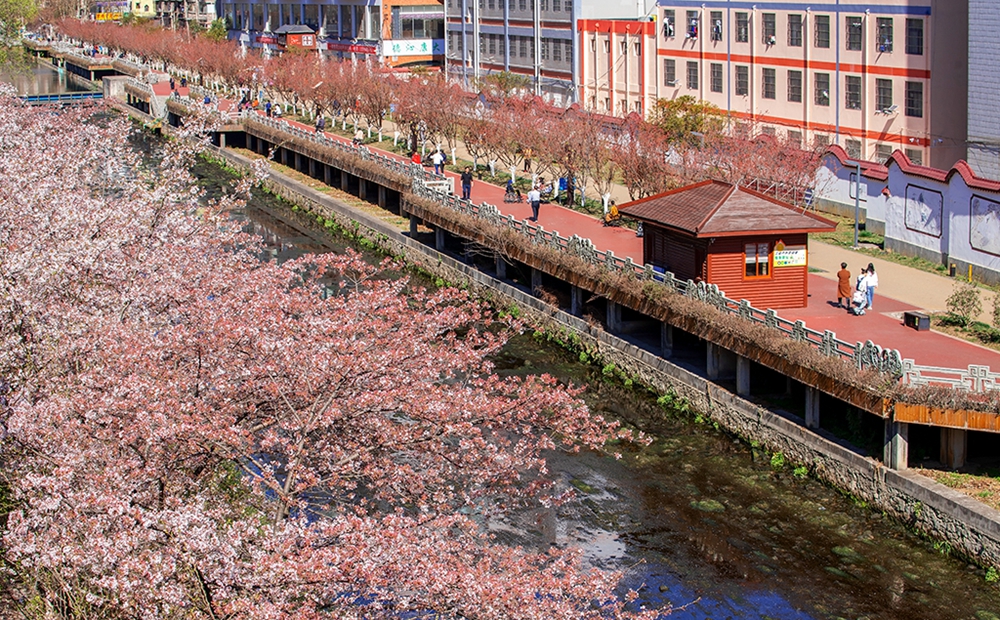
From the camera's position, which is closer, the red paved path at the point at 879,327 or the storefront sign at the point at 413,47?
the red paved path at the point at 879,327

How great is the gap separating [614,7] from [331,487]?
63536mm

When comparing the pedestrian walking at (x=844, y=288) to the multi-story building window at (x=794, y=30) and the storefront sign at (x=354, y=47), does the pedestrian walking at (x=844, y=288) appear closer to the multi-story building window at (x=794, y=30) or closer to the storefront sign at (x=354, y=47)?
the multi-story building window at (x=794, y=30)

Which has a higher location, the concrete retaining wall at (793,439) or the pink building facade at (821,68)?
the pink building facade at (821,68)

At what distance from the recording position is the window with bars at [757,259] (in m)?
34.4

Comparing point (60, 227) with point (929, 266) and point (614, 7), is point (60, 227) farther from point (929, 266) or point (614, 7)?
point (614, 7)

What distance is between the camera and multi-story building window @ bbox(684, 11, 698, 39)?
65625mm

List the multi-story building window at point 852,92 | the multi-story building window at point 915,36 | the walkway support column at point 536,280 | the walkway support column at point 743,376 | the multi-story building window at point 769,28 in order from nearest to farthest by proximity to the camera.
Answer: the walkway support column at point 743,376
the walkway support column at point 536,280
the multi-story building window at point 915,36
the multi-story building window at point 852,92
the multi-story building window at point 769,28

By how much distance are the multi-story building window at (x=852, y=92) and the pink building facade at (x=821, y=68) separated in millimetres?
43

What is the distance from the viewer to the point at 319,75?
281ft

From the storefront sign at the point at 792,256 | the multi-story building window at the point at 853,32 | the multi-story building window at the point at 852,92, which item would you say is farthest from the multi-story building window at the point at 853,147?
the storefront sign at the point at 792,256

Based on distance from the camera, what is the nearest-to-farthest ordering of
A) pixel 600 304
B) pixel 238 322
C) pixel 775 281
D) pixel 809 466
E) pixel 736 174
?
pixel 238 322 < pixel 809 466 < pixel 775 281 < pixel 600 304 < pixel 736 174

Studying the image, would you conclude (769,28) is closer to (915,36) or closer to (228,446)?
(915,36)

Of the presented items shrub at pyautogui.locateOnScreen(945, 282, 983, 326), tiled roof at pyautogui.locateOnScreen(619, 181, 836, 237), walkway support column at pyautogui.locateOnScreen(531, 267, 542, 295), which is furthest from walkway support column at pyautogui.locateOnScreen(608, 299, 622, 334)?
shrub at pyautogui.locateOnScreen(945, 282, 983, 326)

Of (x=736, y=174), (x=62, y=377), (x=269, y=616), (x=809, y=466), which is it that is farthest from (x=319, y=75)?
(x=269, y=616)
